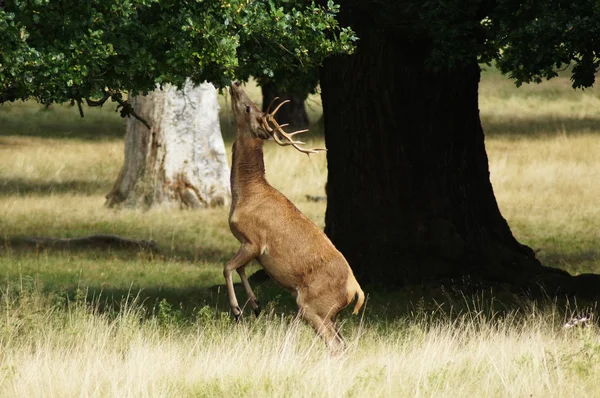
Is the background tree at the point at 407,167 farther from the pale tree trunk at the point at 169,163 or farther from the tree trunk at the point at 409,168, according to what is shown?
the pale tree trunk at the point at 169,163

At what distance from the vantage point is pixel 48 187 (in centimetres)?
2720

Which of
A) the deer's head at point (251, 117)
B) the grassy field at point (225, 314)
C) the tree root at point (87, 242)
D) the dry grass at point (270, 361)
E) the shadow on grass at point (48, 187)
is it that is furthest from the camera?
the shadow on grass at point (48, 187)

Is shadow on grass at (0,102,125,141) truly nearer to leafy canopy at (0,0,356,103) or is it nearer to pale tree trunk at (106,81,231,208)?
pale tree trunk at (106,81,231,208)

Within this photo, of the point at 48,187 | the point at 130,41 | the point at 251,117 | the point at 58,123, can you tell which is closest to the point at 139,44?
the point at 130,41

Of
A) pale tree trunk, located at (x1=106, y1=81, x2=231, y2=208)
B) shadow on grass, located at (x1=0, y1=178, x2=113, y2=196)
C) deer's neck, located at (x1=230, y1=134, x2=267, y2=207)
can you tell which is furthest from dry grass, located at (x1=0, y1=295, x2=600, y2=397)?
shadow on grass, located at (x1=0, y1=178, x2=113, y2=196)

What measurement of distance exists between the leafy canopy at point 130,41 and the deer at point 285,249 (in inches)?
25.8

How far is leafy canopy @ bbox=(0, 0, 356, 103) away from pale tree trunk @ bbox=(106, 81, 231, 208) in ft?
42.5

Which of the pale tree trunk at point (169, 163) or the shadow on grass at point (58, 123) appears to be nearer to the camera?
the pale tree trunk at point (169, 163)

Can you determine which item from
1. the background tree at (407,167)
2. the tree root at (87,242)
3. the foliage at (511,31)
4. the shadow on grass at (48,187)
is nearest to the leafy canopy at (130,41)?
the foliage at (511,31)

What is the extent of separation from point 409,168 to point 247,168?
15.3ft

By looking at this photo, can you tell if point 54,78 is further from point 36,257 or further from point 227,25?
point 36,257

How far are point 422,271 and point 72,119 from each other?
29.5m

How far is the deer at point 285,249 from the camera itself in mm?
9734

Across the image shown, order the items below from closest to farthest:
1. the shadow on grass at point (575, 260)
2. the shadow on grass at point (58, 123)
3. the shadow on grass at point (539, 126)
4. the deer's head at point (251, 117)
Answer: the deer's head at point (251, 117) < the shadow on grass at point (575, 260) < the shadow on grass at point (539, 126) < the shadow on grass at point (58, 123)
